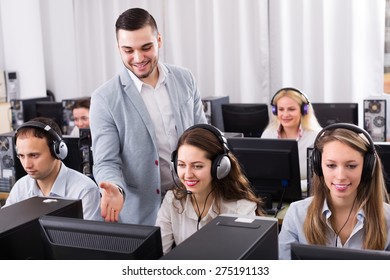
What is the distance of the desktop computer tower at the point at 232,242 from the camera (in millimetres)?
890

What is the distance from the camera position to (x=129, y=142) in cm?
207

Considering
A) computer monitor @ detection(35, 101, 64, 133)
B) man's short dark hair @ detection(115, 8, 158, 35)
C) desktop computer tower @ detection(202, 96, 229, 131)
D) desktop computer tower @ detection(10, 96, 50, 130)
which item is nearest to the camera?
man's short dark hair @ detection(115, 8, 158, 35)

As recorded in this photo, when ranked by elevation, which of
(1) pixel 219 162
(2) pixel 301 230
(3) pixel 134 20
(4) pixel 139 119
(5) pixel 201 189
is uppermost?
(3) pixel 134 20

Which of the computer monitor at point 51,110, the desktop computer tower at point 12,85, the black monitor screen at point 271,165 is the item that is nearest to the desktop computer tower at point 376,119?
the black monitor screen at point 271,165

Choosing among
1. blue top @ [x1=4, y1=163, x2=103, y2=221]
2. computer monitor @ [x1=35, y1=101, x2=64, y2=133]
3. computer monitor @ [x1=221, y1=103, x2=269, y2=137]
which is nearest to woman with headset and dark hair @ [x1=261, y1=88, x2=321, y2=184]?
computer monitor @ [x1=221, y1=103, x2=269, y2=137]

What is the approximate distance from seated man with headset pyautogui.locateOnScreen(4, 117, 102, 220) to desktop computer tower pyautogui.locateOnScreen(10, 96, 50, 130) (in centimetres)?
262

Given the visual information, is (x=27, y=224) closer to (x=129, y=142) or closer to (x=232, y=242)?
(x=232, y=242)

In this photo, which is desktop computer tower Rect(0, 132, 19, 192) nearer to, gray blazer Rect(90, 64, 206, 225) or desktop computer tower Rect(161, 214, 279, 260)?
gray blazer Rect(90, 64, 206, 225)

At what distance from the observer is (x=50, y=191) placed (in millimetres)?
2217

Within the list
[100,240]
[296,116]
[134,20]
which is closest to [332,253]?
[100,240]

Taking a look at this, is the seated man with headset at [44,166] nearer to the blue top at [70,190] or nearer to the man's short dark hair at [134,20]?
the blue top at [70,190]

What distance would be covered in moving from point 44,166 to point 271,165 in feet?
3.20

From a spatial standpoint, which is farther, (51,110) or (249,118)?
(51,110)

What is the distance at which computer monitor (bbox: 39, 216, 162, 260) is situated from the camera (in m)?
1.02
